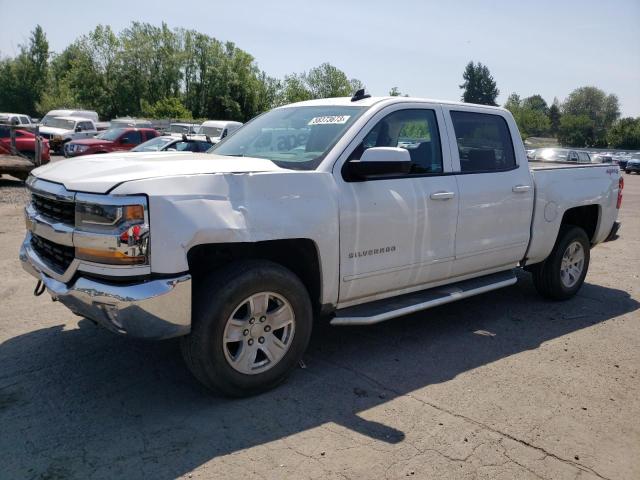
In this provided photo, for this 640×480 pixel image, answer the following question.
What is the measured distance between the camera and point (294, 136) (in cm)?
446

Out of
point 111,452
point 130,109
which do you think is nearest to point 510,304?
point 111,452

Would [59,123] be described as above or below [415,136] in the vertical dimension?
above

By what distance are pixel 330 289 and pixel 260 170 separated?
974 millimetres

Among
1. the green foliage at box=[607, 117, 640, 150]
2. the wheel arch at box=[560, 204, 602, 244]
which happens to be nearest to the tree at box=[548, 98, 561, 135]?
the green foliage at box=[607, 117, 640, 150]

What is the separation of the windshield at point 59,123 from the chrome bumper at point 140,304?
98.4ft

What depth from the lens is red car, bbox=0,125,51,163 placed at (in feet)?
49.5

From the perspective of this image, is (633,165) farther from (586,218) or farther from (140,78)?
(140,78)

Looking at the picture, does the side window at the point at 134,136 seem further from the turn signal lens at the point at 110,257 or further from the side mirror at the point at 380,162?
the turn signal lens at the point at 110,257

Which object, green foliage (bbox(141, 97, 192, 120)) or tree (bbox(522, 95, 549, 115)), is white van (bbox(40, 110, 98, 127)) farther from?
tree (bbox(522, 95, 549, 115))

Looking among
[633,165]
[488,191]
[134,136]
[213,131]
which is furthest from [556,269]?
[633,165]

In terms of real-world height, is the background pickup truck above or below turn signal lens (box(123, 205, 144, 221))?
above

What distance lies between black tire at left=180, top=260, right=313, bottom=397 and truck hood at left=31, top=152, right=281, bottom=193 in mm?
645

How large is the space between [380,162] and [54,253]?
2.21m

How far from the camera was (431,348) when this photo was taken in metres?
4.71
